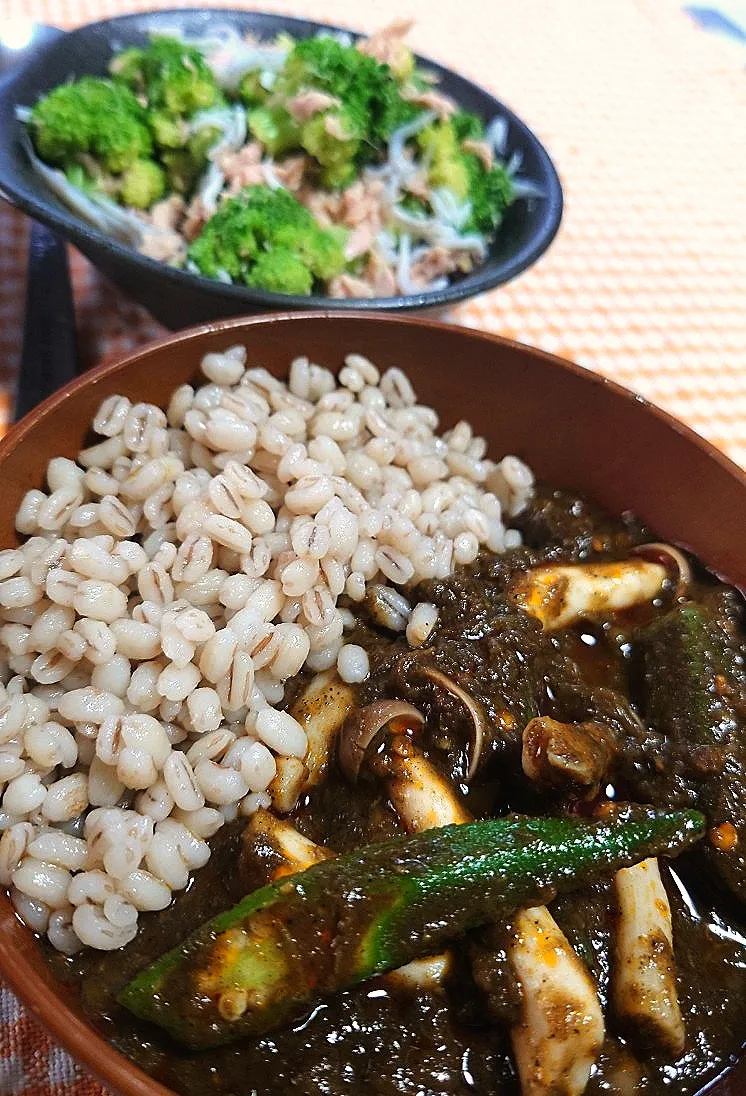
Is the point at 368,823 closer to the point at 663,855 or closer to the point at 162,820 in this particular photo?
the point at 162,820

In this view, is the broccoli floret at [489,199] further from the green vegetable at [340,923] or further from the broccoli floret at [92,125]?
the green vegetable at [340,923]

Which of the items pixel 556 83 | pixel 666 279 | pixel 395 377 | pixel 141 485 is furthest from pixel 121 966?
pixel 556 83

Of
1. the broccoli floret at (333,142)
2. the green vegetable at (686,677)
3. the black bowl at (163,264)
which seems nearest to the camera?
the green vegetable at (686,677)

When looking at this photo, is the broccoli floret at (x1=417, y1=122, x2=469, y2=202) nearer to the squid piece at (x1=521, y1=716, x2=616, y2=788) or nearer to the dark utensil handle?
the dark utensil handle

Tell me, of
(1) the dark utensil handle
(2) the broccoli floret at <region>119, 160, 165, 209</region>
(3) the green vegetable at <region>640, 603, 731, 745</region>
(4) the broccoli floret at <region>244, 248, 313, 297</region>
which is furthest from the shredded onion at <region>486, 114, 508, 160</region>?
(3) the green vegetable at <region>640, 603, 731, 745</region>

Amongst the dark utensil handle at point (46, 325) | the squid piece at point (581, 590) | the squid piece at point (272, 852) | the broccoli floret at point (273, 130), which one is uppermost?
the broccoli floret at point (273, 130)

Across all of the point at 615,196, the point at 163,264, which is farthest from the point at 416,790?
the point at 615,196

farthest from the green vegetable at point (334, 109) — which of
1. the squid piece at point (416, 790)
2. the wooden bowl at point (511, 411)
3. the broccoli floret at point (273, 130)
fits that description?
the squid piece at point (416, 790)
